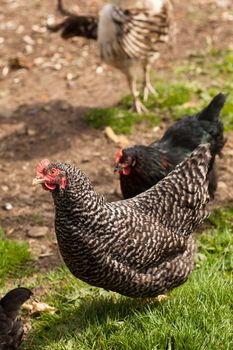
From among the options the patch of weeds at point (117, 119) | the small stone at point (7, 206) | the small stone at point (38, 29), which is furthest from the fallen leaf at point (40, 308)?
the small stone at point (38, 29)

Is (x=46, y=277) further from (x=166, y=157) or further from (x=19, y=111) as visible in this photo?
(x=19, y=111)

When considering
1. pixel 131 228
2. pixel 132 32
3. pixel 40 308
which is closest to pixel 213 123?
pixel 132 32

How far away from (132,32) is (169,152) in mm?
2051

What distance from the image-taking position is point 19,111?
7801 mm

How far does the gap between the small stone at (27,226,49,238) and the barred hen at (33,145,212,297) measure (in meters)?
1.64

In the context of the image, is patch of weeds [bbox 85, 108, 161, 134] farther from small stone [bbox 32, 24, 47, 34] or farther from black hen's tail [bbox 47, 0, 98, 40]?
small stone [bbox 32, 24, 47, 34]

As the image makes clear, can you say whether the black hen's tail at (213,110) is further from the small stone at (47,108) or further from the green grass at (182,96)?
the small stone at (47,108)

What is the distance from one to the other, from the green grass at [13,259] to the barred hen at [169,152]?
1.11 meters

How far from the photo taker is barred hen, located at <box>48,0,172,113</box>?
264 inches

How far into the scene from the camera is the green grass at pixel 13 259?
16.4 feet

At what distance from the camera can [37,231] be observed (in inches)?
219

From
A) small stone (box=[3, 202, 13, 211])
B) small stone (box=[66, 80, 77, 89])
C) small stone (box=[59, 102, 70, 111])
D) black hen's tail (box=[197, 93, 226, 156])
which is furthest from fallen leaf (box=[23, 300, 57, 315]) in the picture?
small stone (box=[66, 80, 77, 89])

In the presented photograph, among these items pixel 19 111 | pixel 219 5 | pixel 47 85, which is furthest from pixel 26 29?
pixel 219 5

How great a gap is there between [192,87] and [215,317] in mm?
4483
